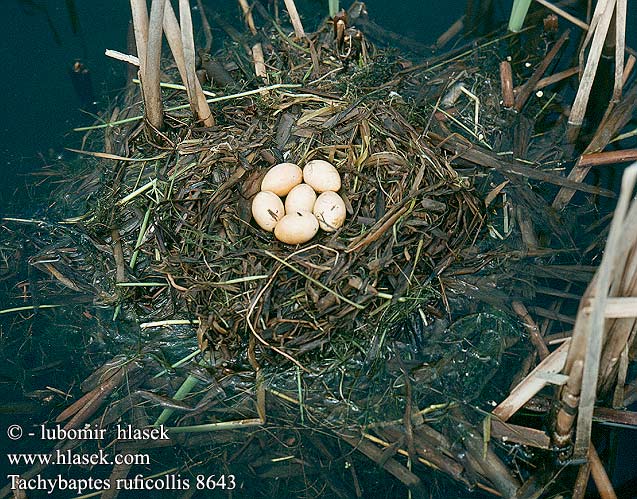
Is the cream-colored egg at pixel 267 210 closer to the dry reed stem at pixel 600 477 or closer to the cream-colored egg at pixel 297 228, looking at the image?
the cream-colored egg at pixel 297 228

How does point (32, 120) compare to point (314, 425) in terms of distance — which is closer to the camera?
point (314, 425)

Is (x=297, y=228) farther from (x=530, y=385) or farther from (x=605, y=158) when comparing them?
(x=605, y=158)

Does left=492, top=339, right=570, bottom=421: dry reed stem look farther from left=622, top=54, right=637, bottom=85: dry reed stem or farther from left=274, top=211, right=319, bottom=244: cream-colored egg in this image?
left=622, top=54, right=637, bottom=85: dry reed stem

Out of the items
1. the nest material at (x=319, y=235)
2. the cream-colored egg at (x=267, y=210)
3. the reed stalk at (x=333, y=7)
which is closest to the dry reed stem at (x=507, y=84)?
the nest material at (x=319, y=235)

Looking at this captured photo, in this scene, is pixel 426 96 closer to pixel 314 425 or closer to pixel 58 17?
pixel 314 425

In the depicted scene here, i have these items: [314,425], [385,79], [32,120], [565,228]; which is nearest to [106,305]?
[314,425]

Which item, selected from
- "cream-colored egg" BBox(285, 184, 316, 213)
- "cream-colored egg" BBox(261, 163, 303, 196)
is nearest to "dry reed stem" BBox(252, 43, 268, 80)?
"cream-colored egg" BBox(261, 163, 303, 196)

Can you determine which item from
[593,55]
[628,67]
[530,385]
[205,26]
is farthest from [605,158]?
[205,26]
